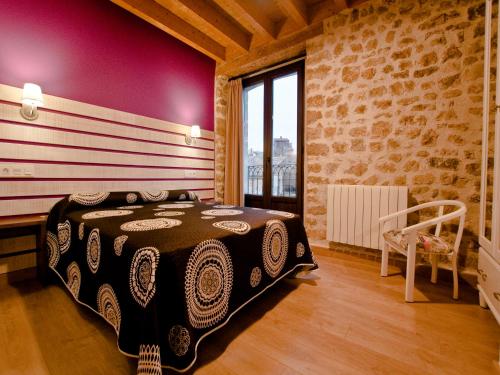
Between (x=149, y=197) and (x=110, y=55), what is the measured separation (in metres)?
1.67

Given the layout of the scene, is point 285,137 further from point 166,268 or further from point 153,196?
point 166,268

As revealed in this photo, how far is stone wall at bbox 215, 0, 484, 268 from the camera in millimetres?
2107

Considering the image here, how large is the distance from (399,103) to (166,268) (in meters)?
2.73

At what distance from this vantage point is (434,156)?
2.26 meters

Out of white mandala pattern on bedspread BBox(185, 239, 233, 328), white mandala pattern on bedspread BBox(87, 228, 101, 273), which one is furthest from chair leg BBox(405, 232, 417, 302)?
white mandala pattern on bedspread BBox(87, 228, 101, 273)

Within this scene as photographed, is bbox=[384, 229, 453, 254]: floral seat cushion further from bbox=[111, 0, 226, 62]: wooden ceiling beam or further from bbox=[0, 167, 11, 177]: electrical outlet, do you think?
bbox=[111, 0, 226, 62]: wooden ceiling beam

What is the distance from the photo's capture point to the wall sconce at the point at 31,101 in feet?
6.27

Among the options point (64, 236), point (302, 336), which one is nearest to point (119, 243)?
point (64, 236)

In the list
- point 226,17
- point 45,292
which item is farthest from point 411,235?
point 226,17

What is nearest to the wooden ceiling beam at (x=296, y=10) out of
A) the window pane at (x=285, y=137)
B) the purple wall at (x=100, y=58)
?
the window pane at (x=285, y=137)

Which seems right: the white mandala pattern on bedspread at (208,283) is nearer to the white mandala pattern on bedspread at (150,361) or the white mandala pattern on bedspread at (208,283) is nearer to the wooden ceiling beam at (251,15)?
the white mandala pattern on bedspread at (150,361)

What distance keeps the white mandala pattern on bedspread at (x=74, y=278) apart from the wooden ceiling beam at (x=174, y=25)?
2.74 metres

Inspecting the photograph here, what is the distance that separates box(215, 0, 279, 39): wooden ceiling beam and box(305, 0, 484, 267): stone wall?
61 centimetres

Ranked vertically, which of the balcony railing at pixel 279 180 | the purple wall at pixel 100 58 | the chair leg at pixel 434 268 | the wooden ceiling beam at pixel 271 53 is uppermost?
the wooden ceiling beam at pixel 271 53
